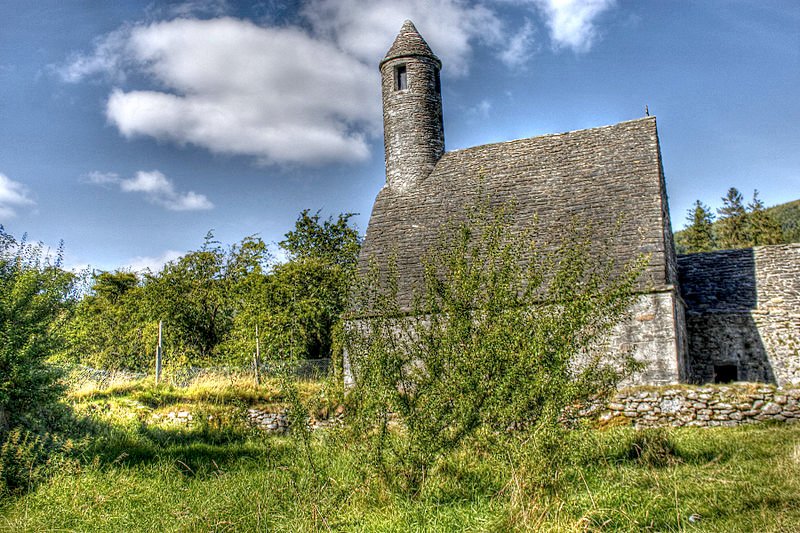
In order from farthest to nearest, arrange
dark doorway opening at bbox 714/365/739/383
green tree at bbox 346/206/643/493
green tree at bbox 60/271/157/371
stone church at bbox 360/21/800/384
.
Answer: green tree at bbox 60/271/157/371, dark doorway opening at bbox 714/365/739/383, stone church at bbox 360/21/800/384, green tree at bbox 346/206/643/493

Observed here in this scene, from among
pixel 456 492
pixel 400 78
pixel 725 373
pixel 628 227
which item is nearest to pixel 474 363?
pixel 456 492

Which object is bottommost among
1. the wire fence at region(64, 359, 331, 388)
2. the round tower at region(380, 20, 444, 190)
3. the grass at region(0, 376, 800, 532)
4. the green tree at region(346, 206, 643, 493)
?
the grass at region(0, 376, 800, 532)

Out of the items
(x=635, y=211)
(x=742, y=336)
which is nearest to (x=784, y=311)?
(x=742, y=336)

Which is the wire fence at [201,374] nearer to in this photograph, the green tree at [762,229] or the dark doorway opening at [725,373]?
the dark doorway opening at [725,373]

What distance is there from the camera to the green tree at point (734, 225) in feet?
149

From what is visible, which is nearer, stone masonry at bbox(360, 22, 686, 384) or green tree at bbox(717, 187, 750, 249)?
stone masonry at bbox(360, 22, 686, 384)

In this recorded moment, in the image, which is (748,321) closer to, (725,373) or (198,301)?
(725,373)

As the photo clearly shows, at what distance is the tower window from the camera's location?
20703 millimetres

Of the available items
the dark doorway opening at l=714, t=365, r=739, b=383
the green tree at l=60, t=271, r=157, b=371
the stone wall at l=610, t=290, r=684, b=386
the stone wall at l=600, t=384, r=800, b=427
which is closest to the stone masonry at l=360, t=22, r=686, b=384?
the stone wall at l=610, t=290, r=684, b=386

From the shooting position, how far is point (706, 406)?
1153 centimetres

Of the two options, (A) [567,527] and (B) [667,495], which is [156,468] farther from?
(B) [667,495]

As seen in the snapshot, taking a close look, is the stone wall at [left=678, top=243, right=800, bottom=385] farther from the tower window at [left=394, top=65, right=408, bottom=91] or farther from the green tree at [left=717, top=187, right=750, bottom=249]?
the green tree at [left=717, top=187, right=750, bottom=249]

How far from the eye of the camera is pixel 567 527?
5.04m

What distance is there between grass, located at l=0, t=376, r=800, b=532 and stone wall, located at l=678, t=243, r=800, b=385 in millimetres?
7371
